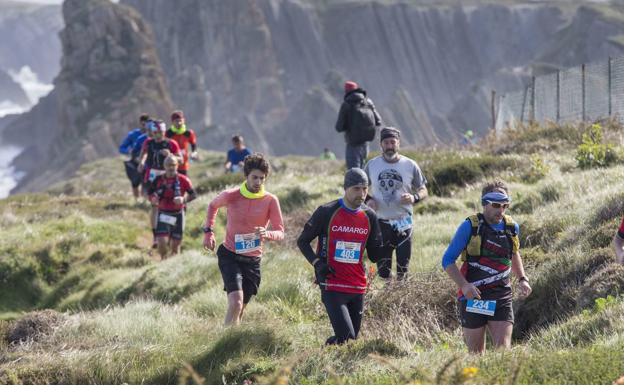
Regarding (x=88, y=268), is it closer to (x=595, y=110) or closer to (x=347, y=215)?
(x=347, y=215)

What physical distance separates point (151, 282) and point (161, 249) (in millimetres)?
1575

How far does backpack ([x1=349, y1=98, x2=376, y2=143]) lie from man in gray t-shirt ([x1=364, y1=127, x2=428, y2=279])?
3868 millimetres

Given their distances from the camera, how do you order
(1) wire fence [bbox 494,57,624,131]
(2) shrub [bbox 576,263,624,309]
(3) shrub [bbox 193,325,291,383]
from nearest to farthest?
(3) shrub [bbox 193,325,291,383] → (2) shrub [bbox 576,263,624,309] → (1) wire fence [bbox 494,57,624,131]

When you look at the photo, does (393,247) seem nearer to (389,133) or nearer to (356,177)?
(389,133)

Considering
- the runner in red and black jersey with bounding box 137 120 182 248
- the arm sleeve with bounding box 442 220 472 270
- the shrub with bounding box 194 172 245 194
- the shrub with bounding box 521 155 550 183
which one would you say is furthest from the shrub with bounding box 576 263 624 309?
the shrub with bounding box 194 172 245 194

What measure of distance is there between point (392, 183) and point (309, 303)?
5.90 feet

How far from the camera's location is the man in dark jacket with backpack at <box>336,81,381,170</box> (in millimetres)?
14164

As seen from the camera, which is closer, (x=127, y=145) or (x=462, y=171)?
(x=462, y=171)

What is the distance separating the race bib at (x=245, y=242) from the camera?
9227 mm

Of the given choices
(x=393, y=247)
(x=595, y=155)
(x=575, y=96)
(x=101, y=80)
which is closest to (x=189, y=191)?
(x=393, y=247)

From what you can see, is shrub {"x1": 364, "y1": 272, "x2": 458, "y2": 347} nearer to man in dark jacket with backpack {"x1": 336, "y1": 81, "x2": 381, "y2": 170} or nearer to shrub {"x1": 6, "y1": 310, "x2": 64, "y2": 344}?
shrub {"x1": 6, "y1": 310, "x2": 64, "y2": 344}

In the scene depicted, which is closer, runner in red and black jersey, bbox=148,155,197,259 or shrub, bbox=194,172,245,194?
runner in red and black jersey, bbox=148,155,197,259

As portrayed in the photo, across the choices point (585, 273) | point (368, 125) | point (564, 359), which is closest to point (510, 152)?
point (368, 125)

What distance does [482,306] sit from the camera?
297 inches
